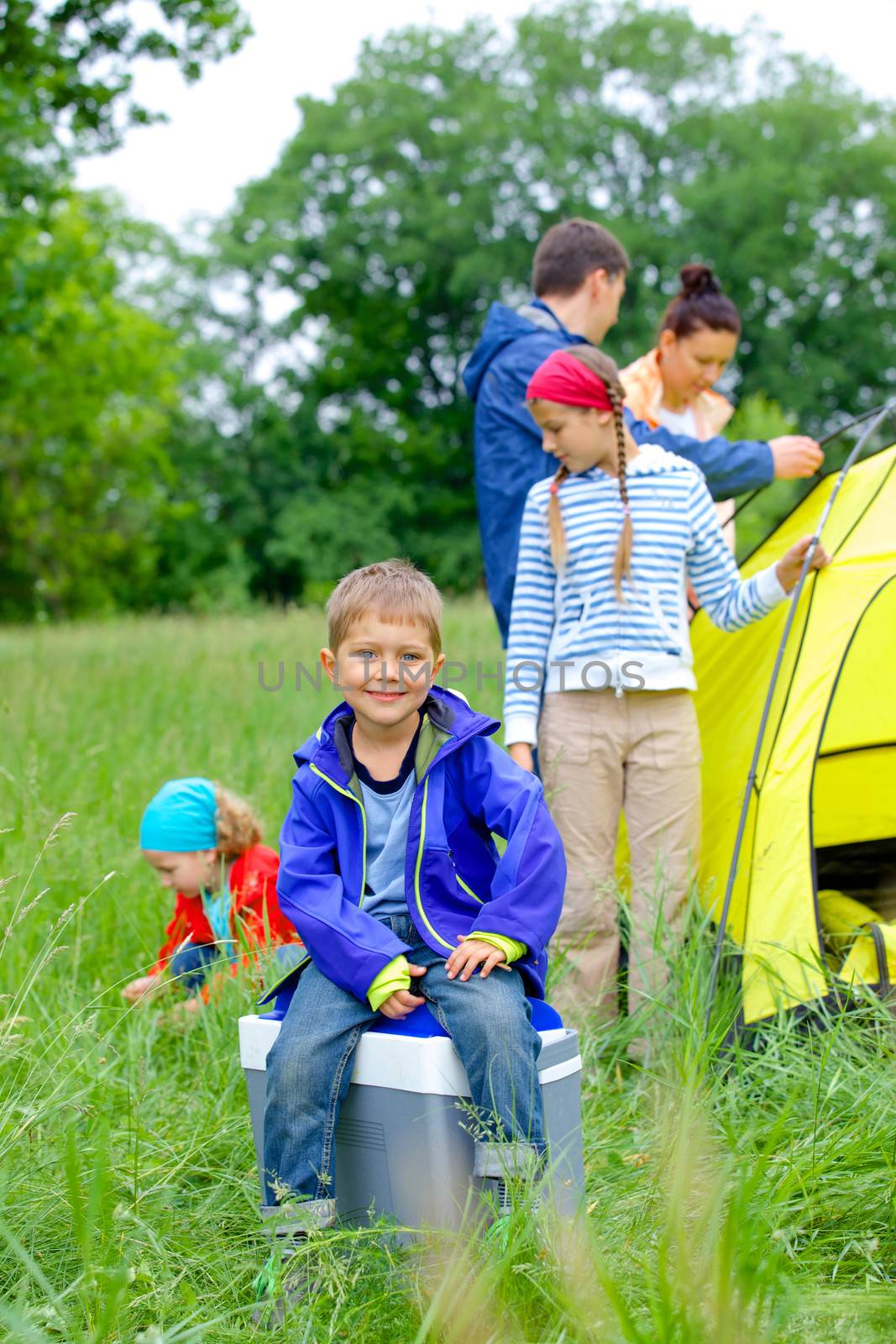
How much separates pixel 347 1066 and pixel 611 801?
1.36m

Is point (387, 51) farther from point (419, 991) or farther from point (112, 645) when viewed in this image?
point (419, 991)

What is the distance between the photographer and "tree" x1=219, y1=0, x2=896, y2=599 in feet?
76.3

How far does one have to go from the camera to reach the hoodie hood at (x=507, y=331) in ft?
11.6

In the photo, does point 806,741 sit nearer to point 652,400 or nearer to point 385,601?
point 385,601

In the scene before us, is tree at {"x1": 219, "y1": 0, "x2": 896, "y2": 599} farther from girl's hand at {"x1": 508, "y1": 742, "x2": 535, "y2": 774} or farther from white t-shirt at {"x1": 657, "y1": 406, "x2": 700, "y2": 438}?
girl's hand at {"x1": 508, "y1": 742, "x2": 535, "y2": 774}

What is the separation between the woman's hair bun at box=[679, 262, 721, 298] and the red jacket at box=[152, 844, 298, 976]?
85.2 inches

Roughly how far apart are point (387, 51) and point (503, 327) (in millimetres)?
24718

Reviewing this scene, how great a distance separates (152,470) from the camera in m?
25.5

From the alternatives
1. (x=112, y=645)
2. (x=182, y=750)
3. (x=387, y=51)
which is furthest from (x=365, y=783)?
(x=387, y=51)

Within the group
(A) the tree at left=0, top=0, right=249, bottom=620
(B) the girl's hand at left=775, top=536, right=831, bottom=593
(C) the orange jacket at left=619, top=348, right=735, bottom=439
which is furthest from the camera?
(A) the tree at left=0, top=0, right=249, bottom=620

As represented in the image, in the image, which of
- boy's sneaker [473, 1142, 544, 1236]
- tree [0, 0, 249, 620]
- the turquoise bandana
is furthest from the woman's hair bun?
tree [0, 0, 249, 620]

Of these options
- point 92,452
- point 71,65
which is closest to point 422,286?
point 92,452

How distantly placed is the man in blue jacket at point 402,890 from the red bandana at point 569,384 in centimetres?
97

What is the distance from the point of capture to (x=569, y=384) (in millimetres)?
2982
